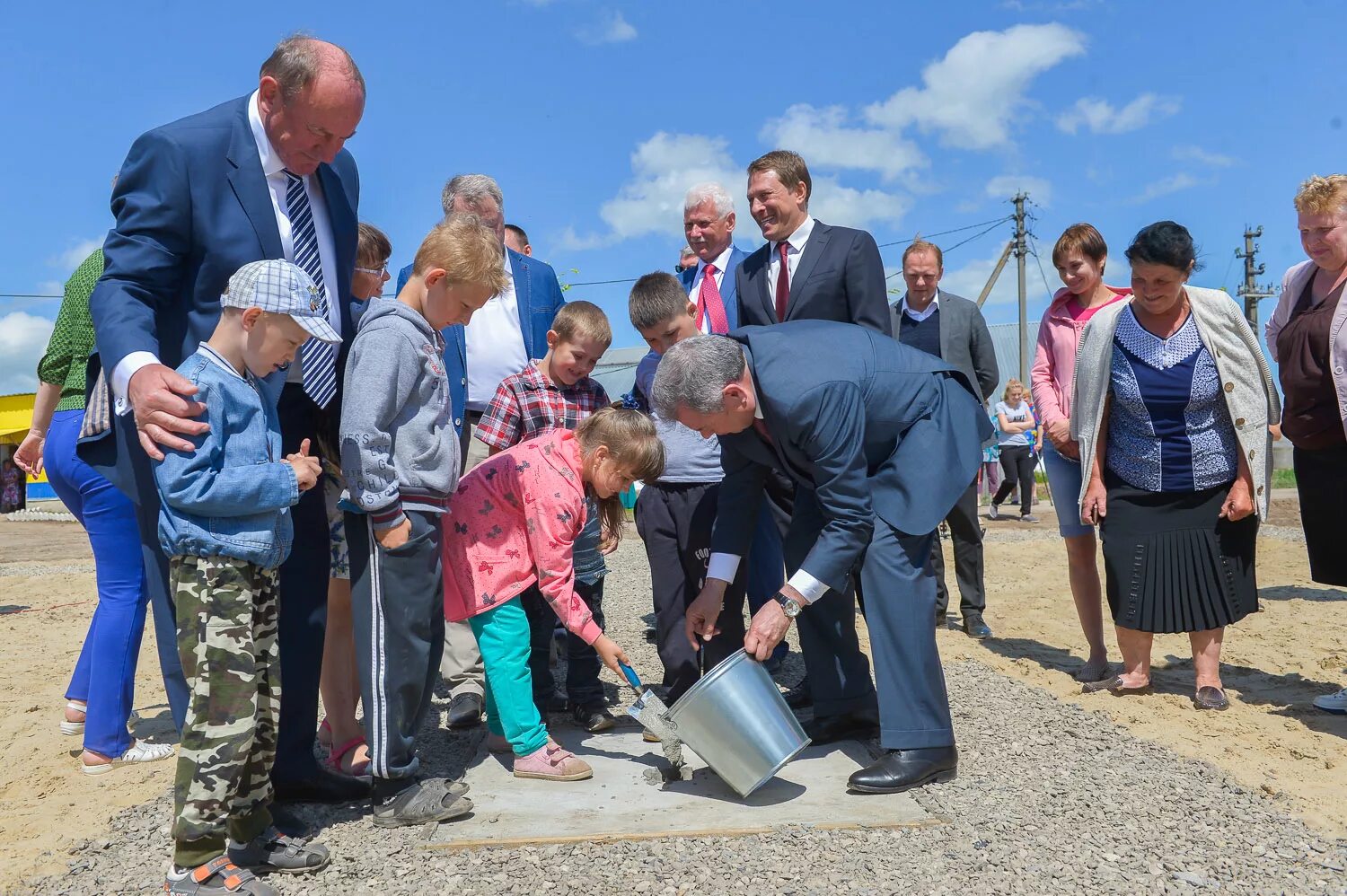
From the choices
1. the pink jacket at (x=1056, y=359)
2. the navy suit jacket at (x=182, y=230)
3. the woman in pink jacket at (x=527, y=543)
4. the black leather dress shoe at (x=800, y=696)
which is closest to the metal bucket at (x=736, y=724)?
the woman in pink jacket at (x=527, y=543)

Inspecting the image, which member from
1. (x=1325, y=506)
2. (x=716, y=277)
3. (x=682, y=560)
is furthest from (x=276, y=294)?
(x=1325, y=506)

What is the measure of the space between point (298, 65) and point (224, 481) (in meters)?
1.14

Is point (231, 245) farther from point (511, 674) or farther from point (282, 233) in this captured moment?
point (511, 674)

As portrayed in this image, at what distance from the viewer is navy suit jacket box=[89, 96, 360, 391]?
2.66 meters

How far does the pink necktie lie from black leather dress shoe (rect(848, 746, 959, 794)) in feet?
6.86

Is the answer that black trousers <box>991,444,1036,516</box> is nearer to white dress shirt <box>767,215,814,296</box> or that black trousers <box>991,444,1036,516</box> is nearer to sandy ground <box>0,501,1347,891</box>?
sandy ground <box>0,501,1347,891</box>

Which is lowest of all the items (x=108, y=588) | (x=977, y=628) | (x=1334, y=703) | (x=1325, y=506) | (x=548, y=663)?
(x=1334, y=703)

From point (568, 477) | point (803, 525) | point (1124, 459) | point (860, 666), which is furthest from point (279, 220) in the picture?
point (1124, 459)

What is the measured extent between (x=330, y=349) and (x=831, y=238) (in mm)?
2142

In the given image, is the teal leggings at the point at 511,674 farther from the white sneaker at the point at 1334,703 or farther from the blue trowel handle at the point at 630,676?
the white sneaker at the point at 1334,703

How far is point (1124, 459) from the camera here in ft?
14.5

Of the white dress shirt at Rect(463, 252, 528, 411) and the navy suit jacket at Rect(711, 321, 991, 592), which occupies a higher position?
the white dress shirt at Rect(463, 252, 528, 411)

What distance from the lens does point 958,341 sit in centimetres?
585

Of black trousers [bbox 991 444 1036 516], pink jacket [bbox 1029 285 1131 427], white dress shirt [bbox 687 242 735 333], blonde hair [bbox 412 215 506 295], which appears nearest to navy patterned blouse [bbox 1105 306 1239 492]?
pink jacket [bbox 1029 285 1131 427]
